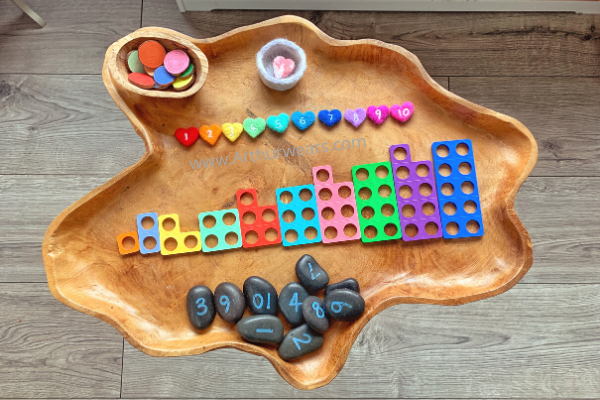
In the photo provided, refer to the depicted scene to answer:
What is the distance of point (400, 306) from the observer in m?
1.25

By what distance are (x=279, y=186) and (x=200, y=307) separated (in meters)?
0.30

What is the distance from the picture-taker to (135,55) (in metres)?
0.83

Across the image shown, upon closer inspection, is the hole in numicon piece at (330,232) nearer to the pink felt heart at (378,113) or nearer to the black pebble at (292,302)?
the black pebble at (292,302)

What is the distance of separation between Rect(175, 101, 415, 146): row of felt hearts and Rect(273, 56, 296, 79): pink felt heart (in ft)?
0.28

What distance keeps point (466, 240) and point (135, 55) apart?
2.63ft

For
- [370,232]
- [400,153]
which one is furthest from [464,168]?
[370,232]

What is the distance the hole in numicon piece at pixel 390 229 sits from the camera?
86 centimetres

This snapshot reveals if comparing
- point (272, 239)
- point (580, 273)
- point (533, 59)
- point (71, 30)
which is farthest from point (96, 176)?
point (580, 273)

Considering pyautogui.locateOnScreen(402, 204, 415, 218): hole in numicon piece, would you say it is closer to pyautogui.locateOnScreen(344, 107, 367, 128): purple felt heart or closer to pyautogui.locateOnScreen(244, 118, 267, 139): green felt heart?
pyautogui.locateOnScreen(344, 107, 367, 128): purple felt heart

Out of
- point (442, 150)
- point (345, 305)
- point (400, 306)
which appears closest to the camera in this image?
point (345, 305)

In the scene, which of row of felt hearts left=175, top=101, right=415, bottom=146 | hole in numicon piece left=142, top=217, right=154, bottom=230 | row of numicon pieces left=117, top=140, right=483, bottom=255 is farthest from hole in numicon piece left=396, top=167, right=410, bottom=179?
hole in numicon piece left=142, top=217, right=154, bottom=230

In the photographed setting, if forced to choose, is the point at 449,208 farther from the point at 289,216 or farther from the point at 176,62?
the point at 176,62

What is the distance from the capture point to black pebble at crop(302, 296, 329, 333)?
78 cm

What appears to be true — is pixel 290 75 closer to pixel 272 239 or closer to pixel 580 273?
pixel 272 239
